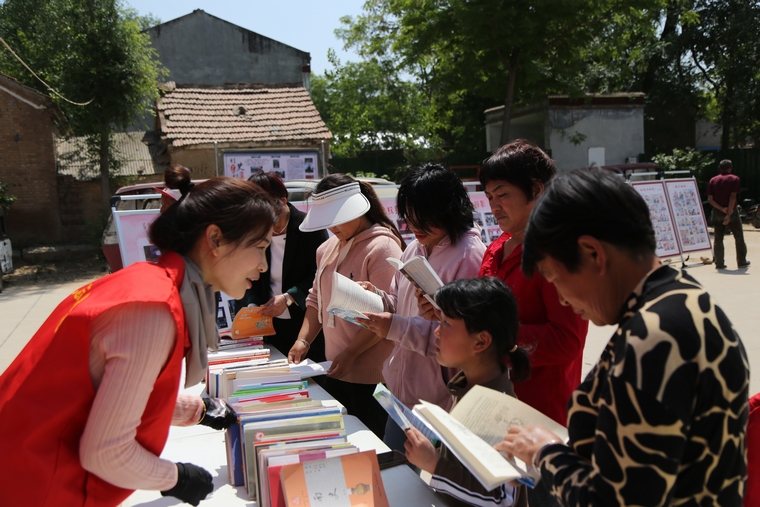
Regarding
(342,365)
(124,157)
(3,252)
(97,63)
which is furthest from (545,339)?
(124,157)

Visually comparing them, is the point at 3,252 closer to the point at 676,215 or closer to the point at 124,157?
the point at 124,157

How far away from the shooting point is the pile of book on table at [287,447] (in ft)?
5.08

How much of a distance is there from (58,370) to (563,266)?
1007 mm

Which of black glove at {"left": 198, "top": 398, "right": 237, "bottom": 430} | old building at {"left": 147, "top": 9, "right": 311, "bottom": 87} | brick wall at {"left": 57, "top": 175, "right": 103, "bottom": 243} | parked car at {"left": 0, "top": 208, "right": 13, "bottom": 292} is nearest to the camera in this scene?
black glove at {"left": 198, "top": 398, "right": 237, "bottom": 430}

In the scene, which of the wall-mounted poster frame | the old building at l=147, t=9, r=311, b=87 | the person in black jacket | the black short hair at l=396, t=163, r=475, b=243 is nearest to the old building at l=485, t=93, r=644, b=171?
the old building at l=147, t=9, r=311, b=87

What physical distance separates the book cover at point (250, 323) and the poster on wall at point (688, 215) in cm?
808

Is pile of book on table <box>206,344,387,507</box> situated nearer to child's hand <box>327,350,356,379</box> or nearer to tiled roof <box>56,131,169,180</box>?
child's hand <box>327,350,356,379</box>

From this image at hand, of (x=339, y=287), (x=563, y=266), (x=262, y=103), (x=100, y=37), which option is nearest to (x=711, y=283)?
(x=339, y=287)

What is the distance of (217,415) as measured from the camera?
5.99ft

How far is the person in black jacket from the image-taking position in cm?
331

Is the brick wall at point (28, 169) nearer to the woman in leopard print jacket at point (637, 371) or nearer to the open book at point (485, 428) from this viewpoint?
the open book at point (485, 428)

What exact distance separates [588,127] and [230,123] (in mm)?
9451

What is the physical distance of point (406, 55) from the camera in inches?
571

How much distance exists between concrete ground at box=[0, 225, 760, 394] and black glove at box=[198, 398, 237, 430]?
3866mm
